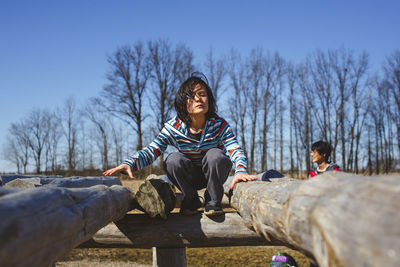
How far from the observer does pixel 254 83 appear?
935 inches

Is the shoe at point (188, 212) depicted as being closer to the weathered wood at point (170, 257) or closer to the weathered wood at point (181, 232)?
the weathered wood at point (181, 232)

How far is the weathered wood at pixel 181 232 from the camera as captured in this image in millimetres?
2695

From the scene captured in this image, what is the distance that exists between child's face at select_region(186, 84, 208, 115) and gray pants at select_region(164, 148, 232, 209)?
1.38 ft

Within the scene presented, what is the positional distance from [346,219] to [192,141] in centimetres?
228

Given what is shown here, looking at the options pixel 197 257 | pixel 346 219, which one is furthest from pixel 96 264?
pixel 346 219

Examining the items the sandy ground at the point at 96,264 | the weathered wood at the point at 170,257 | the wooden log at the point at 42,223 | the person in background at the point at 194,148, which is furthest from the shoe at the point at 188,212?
the sandy ground at the point at 96,264

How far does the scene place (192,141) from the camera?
10.1 ft

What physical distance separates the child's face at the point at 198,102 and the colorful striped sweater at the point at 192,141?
5.4 inches

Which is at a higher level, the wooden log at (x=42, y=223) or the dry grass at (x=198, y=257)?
the wooden log at (x=42, y=223)

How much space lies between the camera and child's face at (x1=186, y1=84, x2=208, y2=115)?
3.03 m

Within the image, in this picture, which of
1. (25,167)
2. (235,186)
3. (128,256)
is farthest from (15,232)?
(25,167)

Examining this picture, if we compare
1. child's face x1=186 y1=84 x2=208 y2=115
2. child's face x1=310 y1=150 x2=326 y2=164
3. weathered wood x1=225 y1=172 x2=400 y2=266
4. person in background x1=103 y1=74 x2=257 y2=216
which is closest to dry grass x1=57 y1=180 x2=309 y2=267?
child's face x1=310 y1=150 x2=326 y2=164

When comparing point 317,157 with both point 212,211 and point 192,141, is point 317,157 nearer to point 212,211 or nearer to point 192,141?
point 192,141

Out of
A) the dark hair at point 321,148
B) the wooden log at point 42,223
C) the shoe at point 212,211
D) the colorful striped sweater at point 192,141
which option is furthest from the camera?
the dark hair at point 321,148
